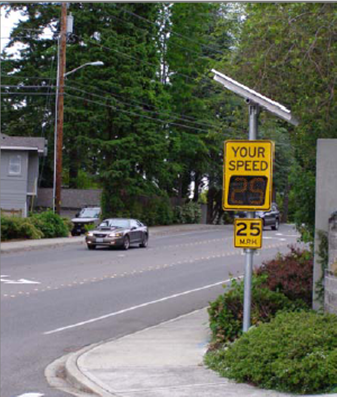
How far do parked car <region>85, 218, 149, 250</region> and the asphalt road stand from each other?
0.48 meters

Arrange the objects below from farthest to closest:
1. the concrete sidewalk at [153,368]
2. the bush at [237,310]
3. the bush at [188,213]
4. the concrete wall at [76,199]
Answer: the bush at [188,213] → the concrete wall at [76,199] → the bush at [237,310] → the concrete sidewalk at [153,368]

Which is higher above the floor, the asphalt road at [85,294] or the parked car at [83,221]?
the parked car at [83,221]

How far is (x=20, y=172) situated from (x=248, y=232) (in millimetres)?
38854

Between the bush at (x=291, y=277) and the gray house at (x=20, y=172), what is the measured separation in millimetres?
33962

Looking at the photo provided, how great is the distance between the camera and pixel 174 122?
170 feet

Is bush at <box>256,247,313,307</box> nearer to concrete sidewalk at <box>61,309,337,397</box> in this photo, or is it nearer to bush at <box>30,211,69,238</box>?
concrete sidewalk at <box>61,309,337,397</box>

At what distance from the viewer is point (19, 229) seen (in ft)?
116

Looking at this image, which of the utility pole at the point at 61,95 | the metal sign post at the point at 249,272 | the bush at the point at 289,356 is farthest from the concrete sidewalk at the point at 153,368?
the utility pole at the point at 61,95

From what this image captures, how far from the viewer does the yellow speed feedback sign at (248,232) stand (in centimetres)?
998

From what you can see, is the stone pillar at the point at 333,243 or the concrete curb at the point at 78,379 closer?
the concrete curb at the point at 78,379

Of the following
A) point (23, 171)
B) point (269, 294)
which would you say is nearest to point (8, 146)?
point (23, 171)

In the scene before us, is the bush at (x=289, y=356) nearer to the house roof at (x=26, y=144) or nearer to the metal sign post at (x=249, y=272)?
the metal sign post at (x=249, y=272)

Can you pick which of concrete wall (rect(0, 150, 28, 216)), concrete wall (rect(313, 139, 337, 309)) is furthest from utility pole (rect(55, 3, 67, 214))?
concrete wall (rect(313, 139, 337, 309))

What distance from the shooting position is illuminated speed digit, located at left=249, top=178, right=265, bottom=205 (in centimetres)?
992
